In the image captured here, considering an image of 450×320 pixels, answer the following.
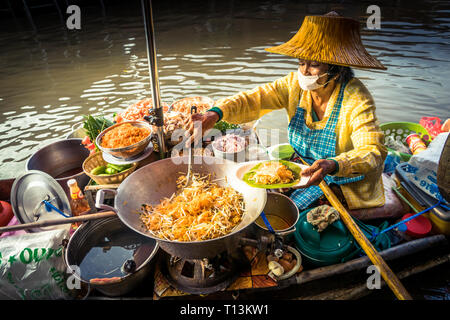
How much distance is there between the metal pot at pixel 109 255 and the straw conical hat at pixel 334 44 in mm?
2258

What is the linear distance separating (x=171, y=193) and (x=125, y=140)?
772 millimetres

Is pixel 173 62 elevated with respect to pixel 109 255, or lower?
elevated

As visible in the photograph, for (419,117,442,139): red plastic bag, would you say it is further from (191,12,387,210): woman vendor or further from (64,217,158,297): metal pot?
(64,217,158,297): metal pot

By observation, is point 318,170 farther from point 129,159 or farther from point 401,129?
point 401,129

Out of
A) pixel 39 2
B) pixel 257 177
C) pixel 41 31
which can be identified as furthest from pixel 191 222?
pixel 39 2

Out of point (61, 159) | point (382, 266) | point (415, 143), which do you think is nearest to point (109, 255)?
point (61, 159)

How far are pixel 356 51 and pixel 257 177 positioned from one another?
151 centimetres

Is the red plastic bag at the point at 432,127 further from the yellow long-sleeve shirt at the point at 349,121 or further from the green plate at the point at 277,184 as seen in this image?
the green plate at the point at 277,184

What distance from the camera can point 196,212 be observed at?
6.57 feet

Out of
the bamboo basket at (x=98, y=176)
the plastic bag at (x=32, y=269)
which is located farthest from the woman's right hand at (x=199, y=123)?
the plastic bag at (x=32, y=269)

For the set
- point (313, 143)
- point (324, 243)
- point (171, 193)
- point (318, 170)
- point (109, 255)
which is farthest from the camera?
point (313, 143)

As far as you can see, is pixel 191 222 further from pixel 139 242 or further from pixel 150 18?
pixel 150 18

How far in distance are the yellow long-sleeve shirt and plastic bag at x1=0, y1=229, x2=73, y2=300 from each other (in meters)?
2.09

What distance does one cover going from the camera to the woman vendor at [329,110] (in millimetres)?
2250
